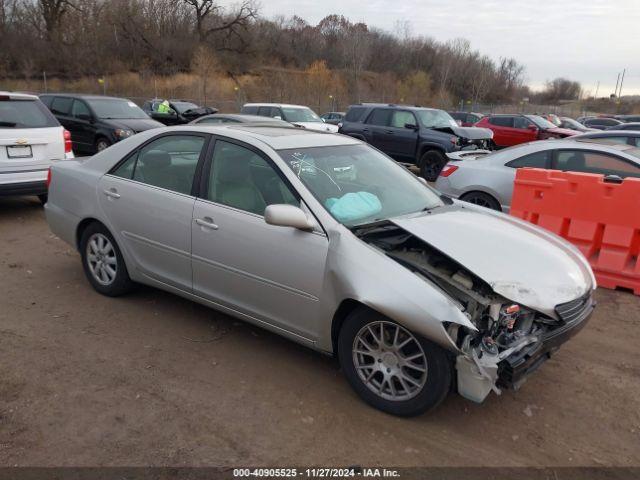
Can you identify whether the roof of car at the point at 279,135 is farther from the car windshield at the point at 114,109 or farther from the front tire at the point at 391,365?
the car windshield at the point at 114,109

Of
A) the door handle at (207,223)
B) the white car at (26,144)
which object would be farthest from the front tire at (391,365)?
the white car at (26,144)

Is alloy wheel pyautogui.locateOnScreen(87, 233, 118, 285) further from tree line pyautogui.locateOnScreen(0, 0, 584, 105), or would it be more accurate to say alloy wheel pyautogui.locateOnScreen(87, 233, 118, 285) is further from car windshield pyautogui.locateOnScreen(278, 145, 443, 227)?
tree line pyautogui.locateOnScreen(0, 0, 584, 105)

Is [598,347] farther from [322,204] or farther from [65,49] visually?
[65,49]

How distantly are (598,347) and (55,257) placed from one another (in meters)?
5.72

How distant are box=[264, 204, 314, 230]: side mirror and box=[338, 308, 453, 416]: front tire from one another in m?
0.65

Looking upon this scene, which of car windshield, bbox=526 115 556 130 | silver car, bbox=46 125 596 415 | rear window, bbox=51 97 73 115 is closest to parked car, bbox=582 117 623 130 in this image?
car windshield, bbox=526 115 556 130

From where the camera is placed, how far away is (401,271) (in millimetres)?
3000

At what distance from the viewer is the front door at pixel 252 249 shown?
3365 millimetres

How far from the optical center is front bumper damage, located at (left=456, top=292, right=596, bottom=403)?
284 centimetres

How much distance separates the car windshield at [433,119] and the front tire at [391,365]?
1107 cm

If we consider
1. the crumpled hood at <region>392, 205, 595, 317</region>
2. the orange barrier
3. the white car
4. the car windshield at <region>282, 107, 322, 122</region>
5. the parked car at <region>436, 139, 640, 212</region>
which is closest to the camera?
the crumpled hood at <region>392, 205, 595, 317</region>

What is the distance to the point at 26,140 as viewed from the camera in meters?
7.32

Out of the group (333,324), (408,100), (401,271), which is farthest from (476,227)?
(408,100)

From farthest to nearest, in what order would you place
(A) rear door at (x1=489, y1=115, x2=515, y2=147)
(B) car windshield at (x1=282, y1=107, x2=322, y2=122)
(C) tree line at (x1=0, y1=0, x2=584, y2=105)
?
(C) tree line at (x1=0, y1=0, x2=584, y2=105), (A) rear door at (x1=489, y1=115, x2=515, y2=147), (B) car windshield at (x1=282, y1=107, x2=322, y2=122)
